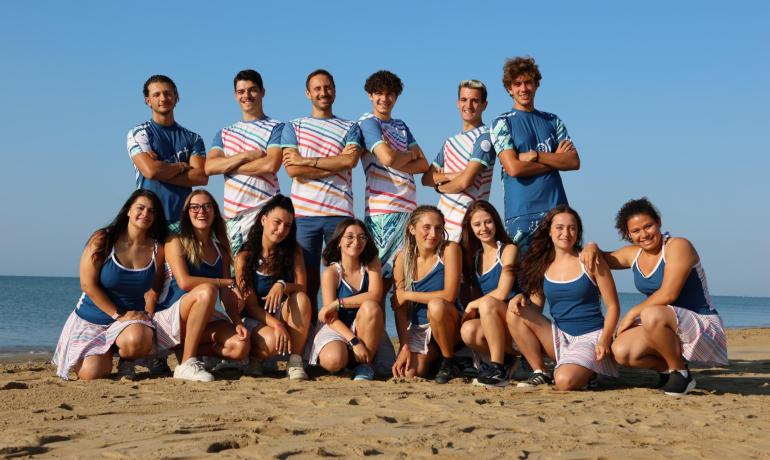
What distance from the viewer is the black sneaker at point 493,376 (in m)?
5.32

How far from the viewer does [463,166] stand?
616 cm

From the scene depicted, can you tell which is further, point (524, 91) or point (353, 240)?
point (524, 91)

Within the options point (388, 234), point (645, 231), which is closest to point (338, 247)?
point (388, 234)

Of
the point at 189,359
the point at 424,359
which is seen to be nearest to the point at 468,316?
the point at 424,359

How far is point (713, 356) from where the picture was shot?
5.13 metres

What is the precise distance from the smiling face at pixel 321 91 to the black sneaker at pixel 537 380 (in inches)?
101

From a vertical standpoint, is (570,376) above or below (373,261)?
below

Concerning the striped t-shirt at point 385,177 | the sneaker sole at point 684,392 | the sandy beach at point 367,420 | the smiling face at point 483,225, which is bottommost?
the sandy beach at point 367,420

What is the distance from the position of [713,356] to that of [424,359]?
199 cm

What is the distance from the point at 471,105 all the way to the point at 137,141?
261 cm

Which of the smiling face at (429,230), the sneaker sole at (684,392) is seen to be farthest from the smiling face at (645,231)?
the smiling face at (429,230)

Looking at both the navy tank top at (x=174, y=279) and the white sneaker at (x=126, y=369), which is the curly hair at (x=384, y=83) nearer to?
the navy tank top at (x=174, y=279)

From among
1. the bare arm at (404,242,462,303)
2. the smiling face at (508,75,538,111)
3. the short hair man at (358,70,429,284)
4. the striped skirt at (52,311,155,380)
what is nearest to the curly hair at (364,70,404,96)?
the short hair man at (358,70,429,284)

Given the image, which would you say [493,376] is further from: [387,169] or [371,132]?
[371,132]
